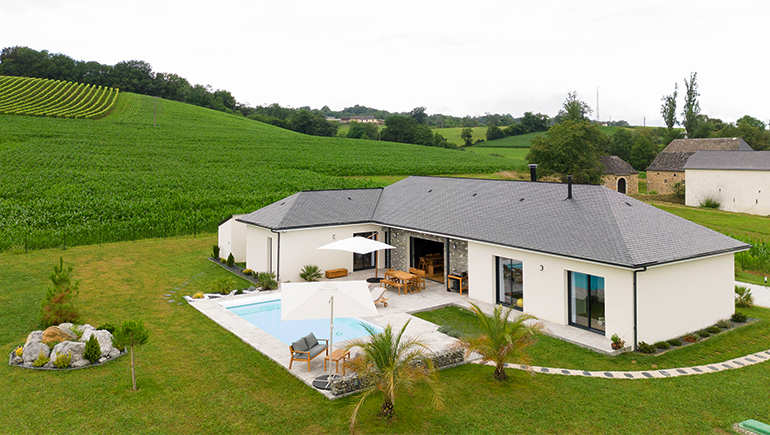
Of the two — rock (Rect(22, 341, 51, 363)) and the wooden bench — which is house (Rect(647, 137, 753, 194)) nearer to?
the wooden bench

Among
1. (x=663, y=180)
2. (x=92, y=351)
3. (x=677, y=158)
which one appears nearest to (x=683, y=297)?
(x=92, y=351)

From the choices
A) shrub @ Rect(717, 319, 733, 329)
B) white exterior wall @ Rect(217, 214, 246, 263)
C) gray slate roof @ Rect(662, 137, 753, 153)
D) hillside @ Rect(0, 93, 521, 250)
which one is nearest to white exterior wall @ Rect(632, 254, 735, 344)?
shrub @ Rect(717, 319, 733, 329)

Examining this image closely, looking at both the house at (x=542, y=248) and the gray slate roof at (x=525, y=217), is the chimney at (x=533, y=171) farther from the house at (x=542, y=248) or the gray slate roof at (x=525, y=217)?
the gray slate roof at (x=525, y=217)

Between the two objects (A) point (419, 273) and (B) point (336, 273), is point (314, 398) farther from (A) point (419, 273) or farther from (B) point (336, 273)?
(B) point (336, 273)

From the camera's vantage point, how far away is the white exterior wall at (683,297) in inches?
478

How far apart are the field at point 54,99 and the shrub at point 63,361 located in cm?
7185

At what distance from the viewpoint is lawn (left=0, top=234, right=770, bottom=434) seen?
8273mm

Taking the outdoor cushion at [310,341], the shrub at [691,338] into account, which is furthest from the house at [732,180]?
the outdoor cushion at [310,341]

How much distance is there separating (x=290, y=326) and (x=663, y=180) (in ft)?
175

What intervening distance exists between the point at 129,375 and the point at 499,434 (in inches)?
305

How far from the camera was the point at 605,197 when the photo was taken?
14.8 meters

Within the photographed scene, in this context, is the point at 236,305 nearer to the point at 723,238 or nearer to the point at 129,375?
the point at 129,375

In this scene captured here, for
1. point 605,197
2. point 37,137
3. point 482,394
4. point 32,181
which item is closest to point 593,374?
point 482,394

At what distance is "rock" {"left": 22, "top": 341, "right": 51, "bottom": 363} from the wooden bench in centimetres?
1013
